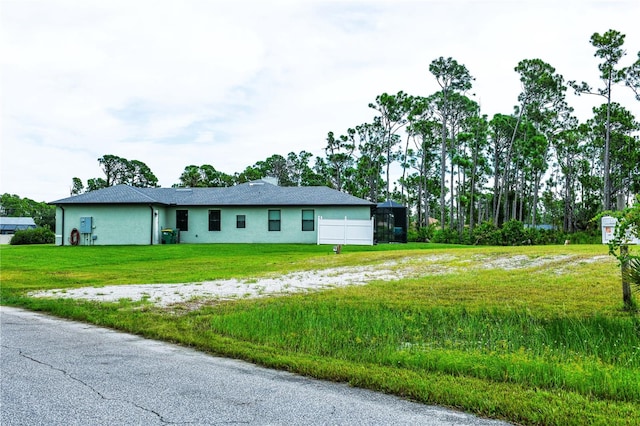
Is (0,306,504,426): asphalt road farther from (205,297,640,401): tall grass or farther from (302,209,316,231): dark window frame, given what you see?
(302,209,316,231): dark window frame

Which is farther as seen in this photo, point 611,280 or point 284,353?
point 611,280

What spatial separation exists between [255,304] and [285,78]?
1732 cm

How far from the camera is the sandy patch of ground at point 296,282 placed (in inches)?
431

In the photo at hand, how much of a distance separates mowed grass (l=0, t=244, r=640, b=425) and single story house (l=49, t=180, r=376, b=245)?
14484mm

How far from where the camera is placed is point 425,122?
52.3 metres

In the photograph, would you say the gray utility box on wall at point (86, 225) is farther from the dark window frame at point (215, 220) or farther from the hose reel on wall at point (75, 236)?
the dark window frame at point (215, 220)

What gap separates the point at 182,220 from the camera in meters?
30.9

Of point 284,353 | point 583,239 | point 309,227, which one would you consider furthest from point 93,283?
point 583,239

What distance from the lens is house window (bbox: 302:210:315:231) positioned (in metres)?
29.6

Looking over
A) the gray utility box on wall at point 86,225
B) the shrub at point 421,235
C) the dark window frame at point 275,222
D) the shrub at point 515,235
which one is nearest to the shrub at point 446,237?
the shrub at point 421,235

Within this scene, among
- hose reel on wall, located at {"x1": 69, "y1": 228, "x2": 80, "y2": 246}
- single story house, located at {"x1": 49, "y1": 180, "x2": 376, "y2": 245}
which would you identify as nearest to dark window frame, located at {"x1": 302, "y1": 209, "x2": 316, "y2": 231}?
single story house, located at {"x1": 49, "y1": 180, "x2": 376, "y2": 245}

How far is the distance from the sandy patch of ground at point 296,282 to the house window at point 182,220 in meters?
16.4

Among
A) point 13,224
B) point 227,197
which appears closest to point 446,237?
point 227,197

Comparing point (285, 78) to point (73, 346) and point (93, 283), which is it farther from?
point (73, 346)
